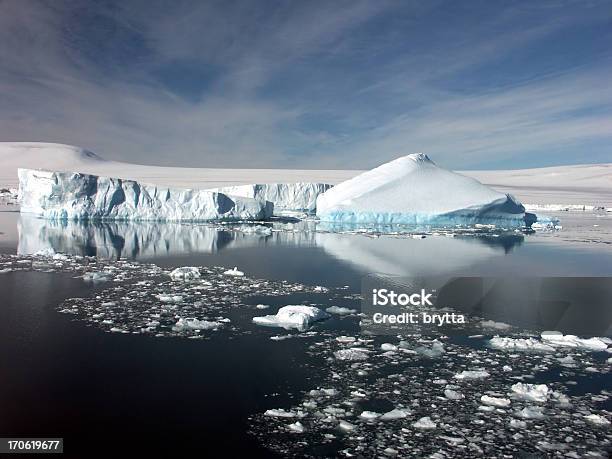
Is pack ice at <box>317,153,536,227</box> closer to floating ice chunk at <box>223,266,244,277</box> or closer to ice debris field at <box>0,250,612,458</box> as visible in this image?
floating ice chunk at <box>223,266,244,277</box>

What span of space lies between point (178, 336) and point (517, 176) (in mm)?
74945

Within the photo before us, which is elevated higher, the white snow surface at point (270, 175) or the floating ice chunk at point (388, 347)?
the white snow surface at point (270, 175)

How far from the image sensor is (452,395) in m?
4.38

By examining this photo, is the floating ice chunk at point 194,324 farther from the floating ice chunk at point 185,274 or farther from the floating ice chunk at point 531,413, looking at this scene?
the floating ice chunk at point 531,413

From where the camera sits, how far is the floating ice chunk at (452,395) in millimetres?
4348

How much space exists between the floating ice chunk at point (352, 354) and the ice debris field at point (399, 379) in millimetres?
13

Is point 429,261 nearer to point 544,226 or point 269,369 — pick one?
point 269,369

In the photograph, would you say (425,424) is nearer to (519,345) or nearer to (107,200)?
(519,345)

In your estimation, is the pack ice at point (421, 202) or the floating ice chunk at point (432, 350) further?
the pack ice at point (421, 202)

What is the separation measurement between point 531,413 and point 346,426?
1.61 m

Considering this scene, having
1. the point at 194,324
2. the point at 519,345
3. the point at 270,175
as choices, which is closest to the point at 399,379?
the point at 519,345

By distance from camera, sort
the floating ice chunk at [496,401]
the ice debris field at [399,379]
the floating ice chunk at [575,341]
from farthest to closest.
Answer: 1. the floating ice chunk at [575,341]
2. the floating ice chunk at [496,401]
3. the ice debris field at [399,379]

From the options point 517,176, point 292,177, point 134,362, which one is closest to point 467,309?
point 134,362

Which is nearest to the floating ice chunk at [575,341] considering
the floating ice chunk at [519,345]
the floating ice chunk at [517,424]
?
the floating ice chunk at [519,345]
